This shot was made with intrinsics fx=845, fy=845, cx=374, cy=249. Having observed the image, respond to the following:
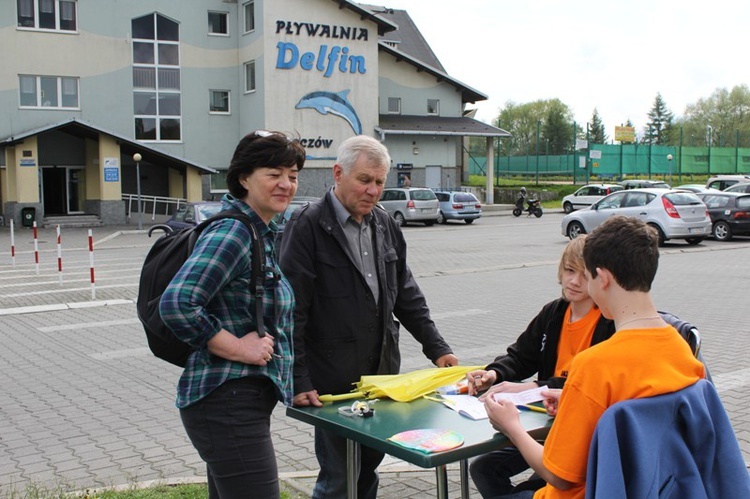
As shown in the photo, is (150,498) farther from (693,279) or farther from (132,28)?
(132,28)

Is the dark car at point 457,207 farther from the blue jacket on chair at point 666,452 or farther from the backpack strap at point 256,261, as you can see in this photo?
the blue jacket on chair at point 666,452

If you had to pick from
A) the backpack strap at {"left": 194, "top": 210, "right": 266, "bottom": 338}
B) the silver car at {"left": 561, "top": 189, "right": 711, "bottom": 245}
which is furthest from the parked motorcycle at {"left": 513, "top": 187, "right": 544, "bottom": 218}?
the backpack strap at {"left": 194, "top": 210, "right": 266, "bottom": 338}

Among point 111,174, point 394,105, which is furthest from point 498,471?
point 394,105

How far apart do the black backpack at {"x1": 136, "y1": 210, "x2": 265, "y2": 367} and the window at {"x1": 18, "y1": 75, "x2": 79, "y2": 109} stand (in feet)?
121

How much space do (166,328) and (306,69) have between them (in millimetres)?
38203

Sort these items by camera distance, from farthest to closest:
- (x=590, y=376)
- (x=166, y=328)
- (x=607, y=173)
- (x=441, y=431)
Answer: (x=607, y=173) < (x=441, y=431) < (x=166, y=328) < (x=590, y=376)

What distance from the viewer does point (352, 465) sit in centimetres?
363

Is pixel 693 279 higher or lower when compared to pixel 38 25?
lower

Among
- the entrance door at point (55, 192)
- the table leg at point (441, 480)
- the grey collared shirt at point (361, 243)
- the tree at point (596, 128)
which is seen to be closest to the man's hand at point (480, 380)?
the table leg at point (441, 480)

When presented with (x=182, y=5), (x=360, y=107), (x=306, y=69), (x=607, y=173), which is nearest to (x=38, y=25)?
(x=182, y=5)

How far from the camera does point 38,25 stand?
36625mm

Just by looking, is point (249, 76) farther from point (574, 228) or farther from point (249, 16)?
point (574, 228)

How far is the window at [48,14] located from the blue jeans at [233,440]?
3766 centimetres

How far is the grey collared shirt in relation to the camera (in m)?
3.89
